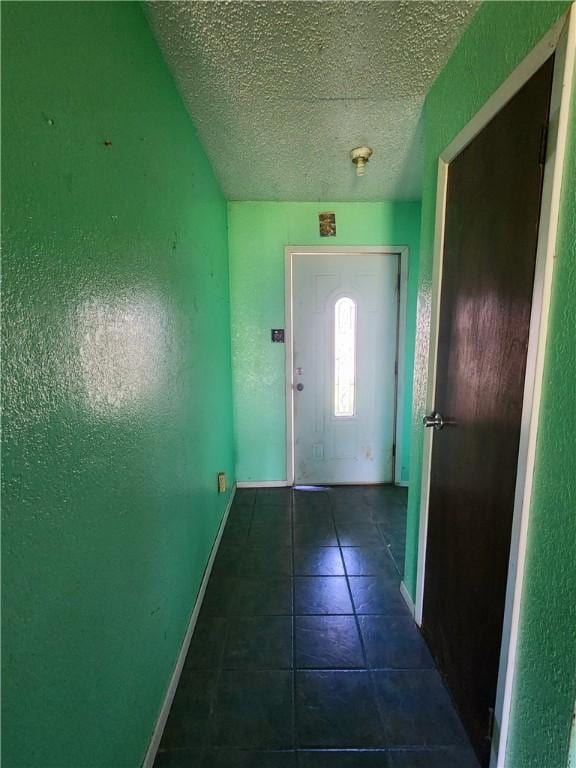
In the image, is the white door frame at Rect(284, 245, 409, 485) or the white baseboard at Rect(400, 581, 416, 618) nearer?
the white baseboard at Rect(400, 581, 416, 618)

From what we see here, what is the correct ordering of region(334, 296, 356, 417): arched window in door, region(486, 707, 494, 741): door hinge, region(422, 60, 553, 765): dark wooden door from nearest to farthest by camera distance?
region(422, 60, 553, 765): dark wooden door → region(486, 707, 494, 741): door hinge → region(334, 296, 356, 417): arched window in door

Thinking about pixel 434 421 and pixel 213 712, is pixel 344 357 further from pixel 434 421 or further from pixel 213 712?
pixel 213 712

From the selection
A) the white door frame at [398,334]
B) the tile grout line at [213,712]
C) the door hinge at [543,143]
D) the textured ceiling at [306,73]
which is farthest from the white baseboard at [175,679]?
the textured ceiling at [306,73]

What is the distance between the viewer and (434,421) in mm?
1360

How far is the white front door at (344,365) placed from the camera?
2789 mm

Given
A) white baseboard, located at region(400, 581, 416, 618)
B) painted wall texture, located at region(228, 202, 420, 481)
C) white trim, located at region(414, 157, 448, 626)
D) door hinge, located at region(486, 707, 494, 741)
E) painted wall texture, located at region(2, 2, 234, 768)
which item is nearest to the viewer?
painted wall texture, located at region(2, 2, 234, 768)

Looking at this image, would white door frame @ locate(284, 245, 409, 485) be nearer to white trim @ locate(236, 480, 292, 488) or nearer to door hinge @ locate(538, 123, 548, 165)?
white trim @ locate(236, 480, 292, 488)

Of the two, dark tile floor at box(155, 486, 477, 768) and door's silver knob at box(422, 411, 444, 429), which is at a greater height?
door's silver knob at box(422, 411, 444, 429)

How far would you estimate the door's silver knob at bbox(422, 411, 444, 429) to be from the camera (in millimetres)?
1330

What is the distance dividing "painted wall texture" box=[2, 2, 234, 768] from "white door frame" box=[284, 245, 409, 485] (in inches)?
57.8

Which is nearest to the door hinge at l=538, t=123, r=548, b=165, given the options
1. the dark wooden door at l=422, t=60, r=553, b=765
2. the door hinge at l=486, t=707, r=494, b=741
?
the dark wooden door at l=422, t=60, r=553, b=765

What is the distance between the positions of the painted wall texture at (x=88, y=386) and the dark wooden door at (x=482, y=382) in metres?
1.01

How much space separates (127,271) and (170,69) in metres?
0.92

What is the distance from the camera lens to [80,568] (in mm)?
724
